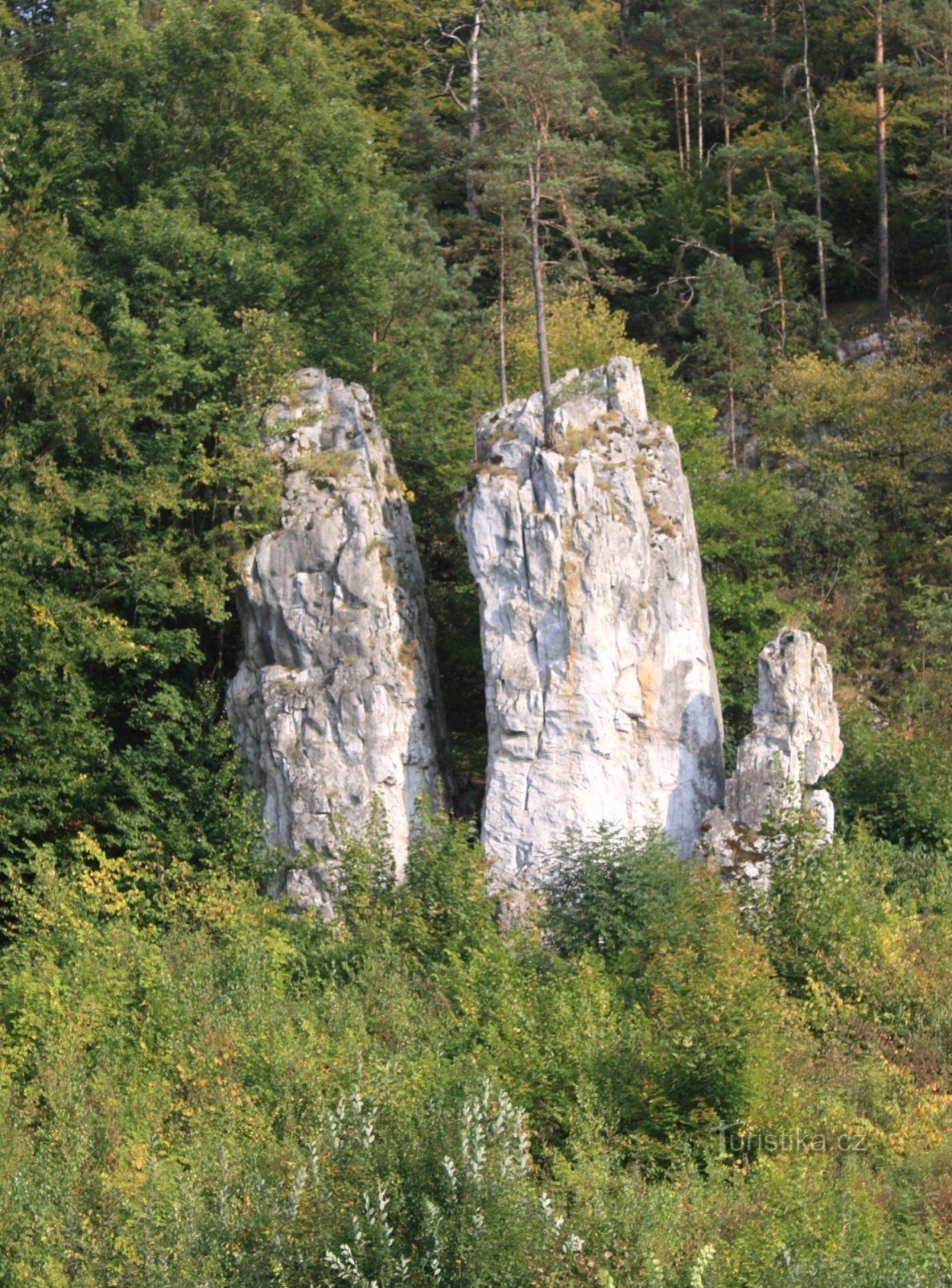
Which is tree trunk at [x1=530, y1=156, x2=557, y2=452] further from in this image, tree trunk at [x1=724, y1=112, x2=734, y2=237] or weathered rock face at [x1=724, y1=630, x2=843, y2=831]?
tree trunk at [x1=724, y1=112, x2=734, y2=237]

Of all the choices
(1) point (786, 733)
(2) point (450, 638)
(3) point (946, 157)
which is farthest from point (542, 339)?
(3) point (946, 157)

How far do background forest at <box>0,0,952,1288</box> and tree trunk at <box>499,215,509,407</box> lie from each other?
0.24 meters

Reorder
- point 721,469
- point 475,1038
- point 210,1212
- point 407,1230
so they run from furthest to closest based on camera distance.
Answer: point 721,469, point 475,1038, point 210,1212, point 407,1230

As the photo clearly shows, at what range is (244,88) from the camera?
23391 millimetres

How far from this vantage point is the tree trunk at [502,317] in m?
25.1

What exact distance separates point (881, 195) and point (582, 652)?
17868mm

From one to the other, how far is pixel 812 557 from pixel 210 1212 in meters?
17.9

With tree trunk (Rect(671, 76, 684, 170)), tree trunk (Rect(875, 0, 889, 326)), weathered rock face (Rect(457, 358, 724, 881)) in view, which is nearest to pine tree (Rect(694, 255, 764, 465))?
tree trunk (Rect(875, 0, 889, 326))

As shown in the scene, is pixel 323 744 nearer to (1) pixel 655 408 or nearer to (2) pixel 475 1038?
(2) pixel 475 1038

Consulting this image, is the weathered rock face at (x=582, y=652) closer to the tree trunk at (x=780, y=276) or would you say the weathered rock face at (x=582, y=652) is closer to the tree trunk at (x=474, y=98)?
→ the tree trunk at (x=780, y=276)

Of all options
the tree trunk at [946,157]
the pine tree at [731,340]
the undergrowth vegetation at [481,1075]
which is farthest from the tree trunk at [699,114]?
the undergrowth vegetation at [481,1075]

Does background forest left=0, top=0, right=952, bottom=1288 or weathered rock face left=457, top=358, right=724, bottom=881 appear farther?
weathered rock face left=457, top=358, right=724, bottom=881

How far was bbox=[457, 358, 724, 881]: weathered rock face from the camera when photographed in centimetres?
1855

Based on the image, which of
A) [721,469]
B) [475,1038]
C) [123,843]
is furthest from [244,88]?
[475,1038]
